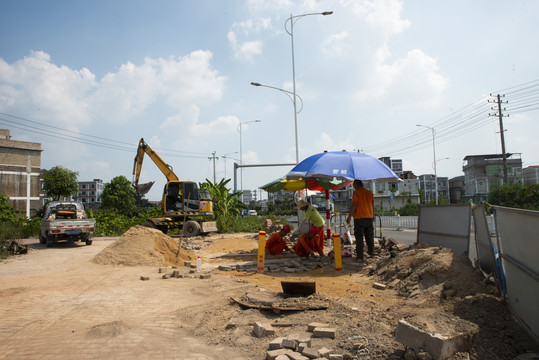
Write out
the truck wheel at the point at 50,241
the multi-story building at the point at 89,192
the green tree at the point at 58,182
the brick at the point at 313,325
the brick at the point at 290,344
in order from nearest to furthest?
the brick at the point at 290,344, the brick at the point at 313,325, the truck wheel at the point at 50,241, the green tree at the point at 58,182, the multi-story building at the point at 89,192

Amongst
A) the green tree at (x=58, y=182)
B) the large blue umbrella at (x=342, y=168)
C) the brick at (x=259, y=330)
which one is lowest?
the brick at (x=259, y=330)

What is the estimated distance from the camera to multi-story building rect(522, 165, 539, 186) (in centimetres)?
7183

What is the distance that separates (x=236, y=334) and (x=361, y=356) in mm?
1542

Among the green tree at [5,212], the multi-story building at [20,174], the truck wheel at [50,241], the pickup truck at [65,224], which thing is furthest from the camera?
the multi-story building at [20,174]

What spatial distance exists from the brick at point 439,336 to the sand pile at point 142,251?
8.13m

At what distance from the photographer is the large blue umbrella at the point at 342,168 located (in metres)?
9.50

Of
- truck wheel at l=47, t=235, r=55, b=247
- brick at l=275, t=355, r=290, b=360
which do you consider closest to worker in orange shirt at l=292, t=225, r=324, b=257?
brick at l=275, t=355, r=290, b=360

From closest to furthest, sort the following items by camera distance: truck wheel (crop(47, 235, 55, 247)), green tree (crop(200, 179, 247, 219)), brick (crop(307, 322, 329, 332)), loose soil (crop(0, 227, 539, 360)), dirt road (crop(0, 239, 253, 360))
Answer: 1. loose soil (crop(0, 227, 539, 360))
2. dirt road (crop(0, 239, 253, 360))
3. brick (crop(307, 322, 329, 332))
4. truck wheel (crop(47, 235, 55, 247))
5. green tree (crop(200, 179, 247, 219))

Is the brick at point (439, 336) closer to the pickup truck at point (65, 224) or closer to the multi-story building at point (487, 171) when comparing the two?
the pickup truck at point (65, 224)

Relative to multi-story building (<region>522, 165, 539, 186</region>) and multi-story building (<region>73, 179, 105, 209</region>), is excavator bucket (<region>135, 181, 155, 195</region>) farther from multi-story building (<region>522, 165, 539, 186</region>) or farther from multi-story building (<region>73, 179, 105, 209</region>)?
multi-story building (<region>73, 179, 105, 209</region>)

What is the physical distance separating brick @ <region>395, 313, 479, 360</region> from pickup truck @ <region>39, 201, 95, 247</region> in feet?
50.5

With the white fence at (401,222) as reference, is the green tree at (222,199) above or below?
above

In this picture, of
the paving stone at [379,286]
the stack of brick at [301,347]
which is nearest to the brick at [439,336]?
the stack of brick at [301,347]

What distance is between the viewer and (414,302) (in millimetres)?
5375
